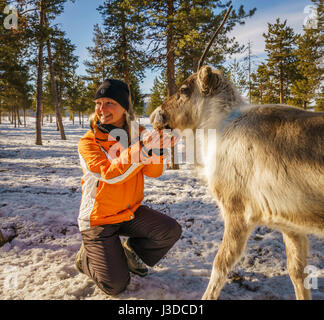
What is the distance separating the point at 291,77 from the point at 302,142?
2967 centimetres

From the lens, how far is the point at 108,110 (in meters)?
2.62

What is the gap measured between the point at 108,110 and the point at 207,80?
1280 mm

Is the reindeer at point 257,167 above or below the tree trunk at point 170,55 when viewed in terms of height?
below

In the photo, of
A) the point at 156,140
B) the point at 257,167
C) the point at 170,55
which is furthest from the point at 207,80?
the point at 170,55

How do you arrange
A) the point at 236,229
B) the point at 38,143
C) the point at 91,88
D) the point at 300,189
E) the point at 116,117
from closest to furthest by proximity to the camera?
1. the point at 300,189
2. the point at 236,229
3. the point at 116,117
4. the point at 38,143
5. the point at 91,88

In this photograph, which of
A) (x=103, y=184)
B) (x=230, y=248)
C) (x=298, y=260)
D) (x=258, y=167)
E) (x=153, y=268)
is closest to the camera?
(x=258, y=167)

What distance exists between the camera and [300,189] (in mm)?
1590

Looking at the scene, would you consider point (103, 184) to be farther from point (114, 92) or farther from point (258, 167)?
point (258, 167)

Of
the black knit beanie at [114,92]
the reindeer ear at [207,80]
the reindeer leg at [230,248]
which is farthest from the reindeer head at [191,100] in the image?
the reindeer leg at [230,248]

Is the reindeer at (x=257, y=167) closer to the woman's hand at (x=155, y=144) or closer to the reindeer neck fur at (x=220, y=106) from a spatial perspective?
the reindeer neck fur at (x=220, y=106)

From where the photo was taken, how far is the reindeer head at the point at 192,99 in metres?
2.32
